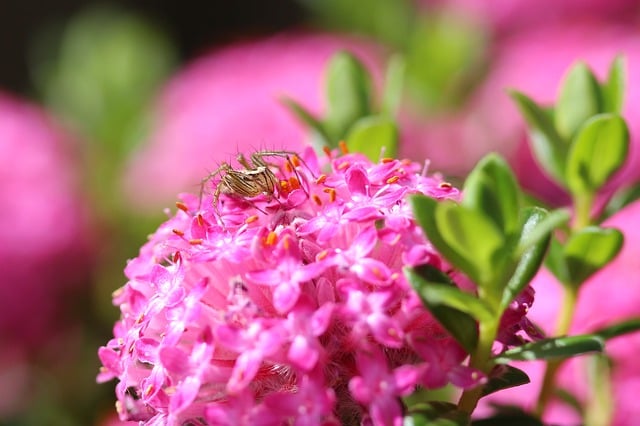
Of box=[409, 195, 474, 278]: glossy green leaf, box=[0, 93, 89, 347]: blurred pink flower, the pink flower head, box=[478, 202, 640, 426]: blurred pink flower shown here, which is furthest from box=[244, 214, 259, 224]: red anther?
box=[0, 93, 89, 347]: blurred pink flower

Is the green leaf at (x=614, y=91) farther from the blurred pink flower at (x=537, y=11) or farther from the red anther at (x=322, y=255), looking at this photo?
the blurred pink flower at (x=537, y=11)

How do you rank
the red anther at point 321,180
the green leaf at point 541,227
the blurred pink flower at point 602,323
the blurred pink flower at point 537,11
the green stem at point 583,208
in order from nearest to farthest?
1. the green leaf at point 541,227
2. the red anther at point 321,180
3. the green stem at point 583,208
4. the blurred pink flower at point 602,323
5. the blurred pink flower at point 537,11

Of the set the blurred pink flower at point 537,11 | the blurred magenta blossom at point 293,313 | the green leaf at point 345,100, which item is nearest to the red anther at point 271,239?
the blurred magenta blossom at point 293,313

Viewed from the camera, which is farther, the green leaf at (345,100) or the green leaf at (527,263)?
the green leaf at (345,100)

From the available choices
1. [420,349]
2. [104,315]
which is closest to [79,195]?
[104,315]

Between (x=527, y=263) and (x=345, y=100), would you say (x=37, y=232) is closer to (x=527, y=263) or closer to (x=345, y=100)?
(x=345, y=100)

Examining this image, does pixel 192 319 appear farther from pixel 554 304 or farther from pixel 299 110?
pixel 554 304

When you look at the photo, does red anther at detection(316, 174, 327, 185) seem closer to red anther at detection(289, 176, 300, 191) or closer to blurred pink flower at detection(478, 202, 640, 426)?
red anther at detection(289, 176, 300, 191)

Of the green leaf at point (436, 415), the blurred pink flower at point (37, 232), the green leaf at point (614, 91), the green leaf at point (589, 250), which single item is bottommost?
the blurred pink flower at point (37, 232)
